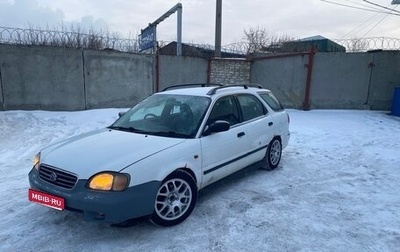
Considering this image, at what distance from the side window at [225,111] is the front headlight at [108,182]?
1457 mm

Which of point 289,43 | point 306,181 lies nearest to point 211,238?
point 306,181

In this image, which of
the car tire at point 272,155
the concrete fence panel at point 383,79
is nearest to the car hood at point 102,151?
the car tire at point 272,155

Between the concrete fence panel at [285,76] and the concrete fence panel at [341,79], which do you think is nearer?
the concrete fence panel at [341,79]

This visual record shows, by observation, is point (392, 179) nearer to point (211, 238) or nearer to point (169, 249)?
point (211, 238)

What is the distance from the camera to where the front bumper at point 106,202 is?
114 inches

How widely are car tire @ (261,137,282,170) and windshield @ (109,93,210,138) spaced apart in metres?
1.69

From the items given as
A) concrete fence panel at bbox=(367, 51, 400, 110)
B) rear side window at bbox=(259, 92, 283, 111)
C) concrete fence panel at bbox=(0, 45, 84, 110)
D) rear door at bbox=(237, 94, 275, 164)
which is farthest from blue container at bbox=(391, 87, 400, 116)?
concrete fence panel at bbox=(0, 45, 84, 110)

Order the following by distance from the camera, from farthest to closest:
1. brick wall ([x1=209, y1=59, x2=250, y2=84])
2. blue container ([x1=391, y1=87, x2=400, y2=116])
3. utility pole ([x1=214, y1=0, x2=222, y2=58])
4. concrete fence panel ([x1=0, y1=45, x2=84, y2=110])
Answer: utility pole ([x1=214, y1=0, x2=222, y2=58]), brick wall ([x1=209, y1=59, x2=250, y2=84]), blue container ([x1=391, y1=87, x2=400, y2=116]), concrete fence panel ([x1=0, y1=45, x2=84, y2=110])

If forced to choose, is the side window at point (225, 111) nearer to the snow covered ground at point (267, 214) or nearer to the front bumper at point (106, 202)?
the snow covered ground at point (267, 214)

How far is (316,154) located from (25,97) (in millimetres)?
8082

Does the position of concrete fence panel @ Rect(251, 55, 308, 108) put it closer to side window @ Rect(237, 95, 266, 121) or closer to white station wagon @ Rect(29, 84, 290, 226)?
side window @ Rect(237, 95, 266, 121)

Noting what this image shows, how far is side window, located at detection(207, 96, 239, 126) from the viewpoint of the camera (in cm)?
415

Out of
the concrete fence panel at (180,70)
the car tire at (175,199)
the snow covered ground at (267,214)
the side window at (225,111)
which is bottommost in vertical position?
the snow covered ground at (267,214)

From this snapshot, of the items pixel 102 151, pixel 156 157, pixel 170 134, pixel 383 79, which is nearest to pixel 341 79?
pixel 383 79
